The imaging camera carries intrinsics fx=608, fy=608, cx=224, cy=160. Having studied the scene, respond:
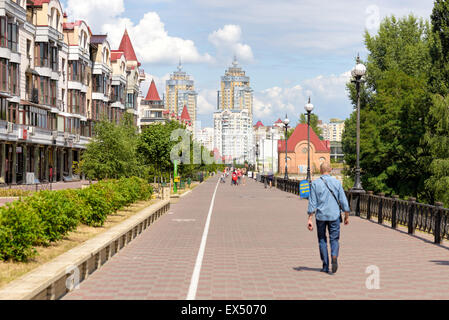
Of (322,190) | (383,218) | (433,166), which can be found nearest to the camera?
(322,190)

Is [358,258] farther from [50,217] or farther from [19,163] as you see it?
[19,163]

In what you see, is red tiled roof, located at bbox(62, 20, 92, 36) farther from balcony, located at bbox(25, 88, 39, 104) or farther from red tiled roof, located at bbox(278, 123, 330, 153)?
red tiled roof, located at bbox(278, 123, 330, 153)

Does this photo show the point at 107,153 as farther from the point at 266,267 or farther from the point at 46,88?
the point at 46,88

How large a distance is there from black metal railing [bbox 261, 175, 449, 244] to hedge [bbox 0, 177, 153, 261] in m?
8.50

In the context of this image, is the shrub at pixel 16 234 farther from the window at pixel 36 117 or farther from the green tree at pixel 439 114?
the window at pixel 36 117

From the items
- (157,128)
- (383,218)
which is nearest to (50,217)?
(383,218)

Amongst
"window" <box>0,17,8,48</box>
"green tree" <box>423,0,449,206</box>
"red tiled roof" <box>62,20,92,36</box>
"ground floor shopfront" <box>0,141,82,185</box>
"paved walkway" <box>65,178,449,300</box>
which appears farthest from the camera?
"red tiled roof" <box>62,20,92,36</box>

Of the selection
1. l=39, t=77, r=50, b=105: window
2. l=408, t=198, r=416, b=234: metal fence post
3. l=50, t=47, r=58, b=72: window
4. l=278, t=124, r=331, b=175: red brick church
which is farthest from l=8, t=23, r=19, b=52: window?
l=278, t=124, r=331, b=175: red brick church

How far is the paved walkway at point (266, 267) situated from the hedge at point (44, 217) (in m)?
1.32

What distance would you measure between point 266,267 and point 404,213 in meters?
8.64

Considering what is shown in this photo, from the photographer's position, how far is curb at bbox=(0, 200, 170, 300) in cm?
714

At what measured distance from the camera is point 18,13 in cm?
4781
